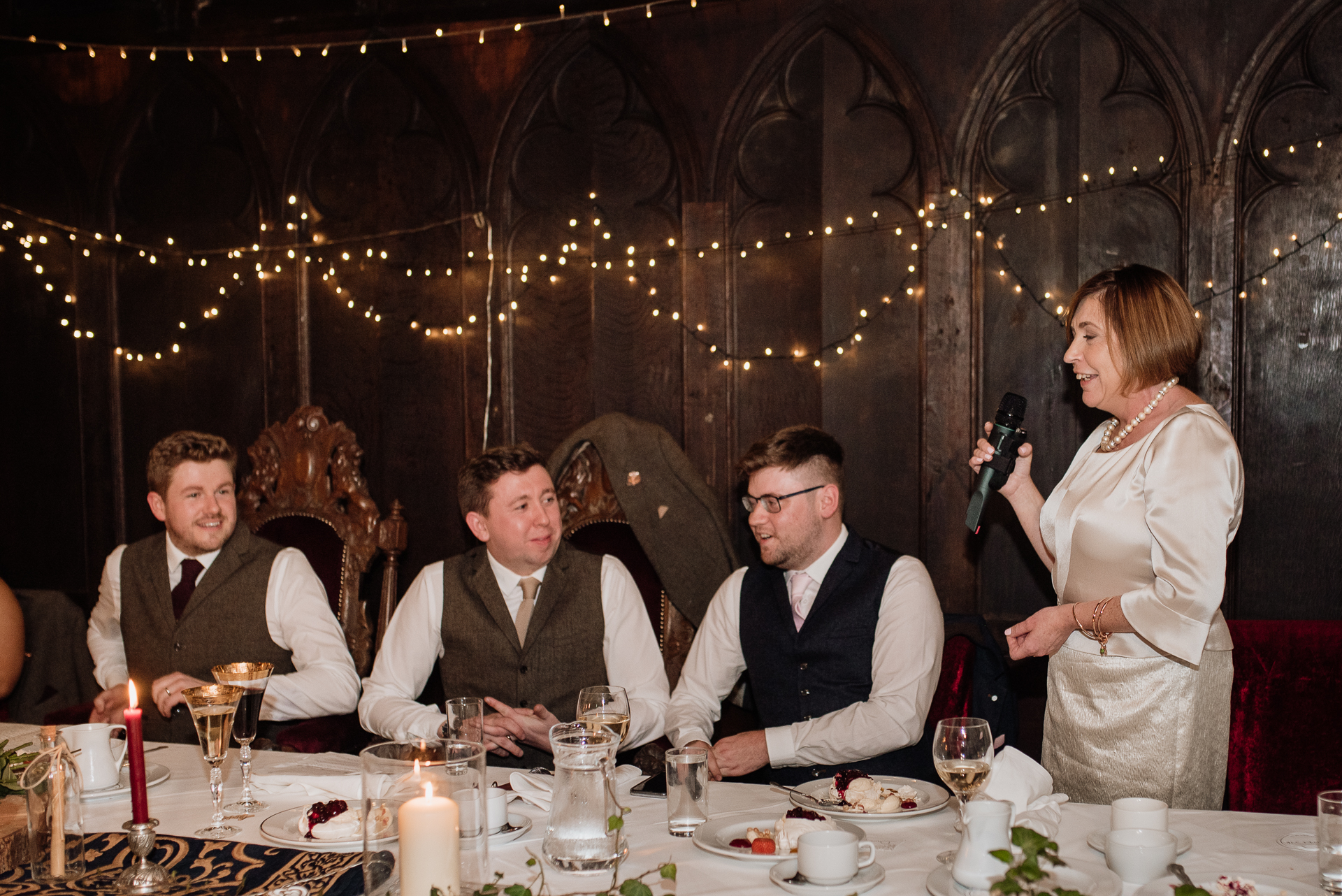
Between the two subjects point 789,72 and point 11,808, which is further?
point 789,72

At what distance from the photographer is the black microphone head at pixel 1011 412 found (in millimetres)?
2396

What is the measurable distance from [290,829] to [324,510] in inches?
81.1

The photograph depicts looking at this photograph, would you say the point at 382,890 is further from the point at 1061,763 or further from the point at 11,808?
the point at 1061,763

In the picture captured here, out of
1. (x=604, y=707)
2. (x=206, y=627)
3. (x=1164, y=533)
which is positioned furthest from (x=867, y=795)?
(x=206, y=627)

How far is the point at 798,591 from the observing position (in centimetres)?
283

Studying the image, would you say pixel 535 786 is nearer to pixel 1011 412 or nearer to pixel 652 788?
pixel 652 788

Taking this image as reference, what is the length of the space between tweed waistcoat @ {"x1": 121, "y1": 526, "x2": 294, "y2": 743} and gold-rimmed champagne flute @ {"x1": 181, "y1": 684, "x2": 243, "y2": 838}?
133 cm

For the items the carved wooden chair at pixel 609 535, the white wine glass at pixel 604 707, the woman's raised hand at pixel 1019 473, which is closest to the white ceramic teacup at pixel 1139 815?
the white wine glass at pixel 604 707

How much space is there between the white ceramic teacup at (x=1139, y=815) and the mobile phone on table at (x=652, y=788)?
0.75 m

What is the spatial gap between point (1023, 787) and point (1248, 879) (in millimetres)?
335

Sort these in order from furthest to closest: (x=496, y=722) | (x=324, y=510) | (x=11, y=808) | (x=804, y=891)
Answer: (x=324, y=510) → (x=496, y=722) → (x=11, y=808) → (x=804, y=891)

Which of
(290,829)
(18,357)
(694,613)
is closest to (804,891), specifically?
(290,829)

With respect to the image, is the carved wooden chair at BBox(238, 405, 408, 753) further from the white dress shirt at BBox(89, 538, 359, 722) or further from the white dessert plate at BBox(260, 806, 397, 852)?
the white dessert plate at BBox(260, 806, 397, 852)

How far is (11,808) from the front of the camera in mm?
1772
